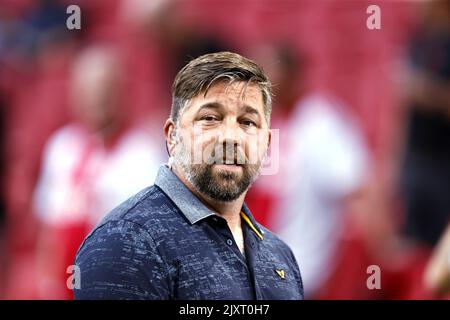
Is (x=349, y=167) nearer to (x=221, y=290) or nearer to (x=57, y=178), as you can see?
(x=57, y=178)

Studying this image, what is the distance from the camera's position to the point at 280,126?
4926 millimetres

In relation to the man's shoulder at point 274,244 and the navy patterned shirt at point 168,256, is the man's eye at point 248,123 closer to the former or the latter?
the navy patterned shirt at point 168,256

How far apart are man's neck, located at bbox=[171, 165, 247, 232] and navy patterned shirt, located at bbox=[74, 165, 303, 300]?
0.02 m

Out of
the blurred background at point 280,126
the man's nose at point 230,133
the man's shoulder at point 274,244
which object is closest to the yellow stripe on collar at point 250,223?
the man's shoulder at point 274,244

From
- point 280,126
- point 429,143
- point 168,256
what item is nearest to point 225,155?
point 168,256

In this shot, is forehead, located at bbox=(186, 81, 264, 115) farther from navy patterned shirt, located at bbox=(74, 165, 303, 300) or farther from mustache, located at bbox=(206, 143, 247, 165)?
navy patterned shirt, located at bbox=(74, 165, 303, 300)

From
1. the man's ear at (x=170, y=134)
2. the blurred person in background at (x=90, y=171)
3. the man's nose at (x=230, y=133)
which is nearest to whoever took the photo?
the man's nose at (x=230, y=133)

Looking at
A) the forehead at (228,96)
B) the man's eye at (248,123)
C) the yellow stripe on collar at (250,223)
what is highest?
the forehead at (228,96)

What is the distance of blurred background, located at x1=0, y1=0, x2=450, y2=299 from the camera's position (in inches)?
182

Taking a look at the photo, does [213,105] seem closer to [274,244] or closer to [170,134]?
[170,134]

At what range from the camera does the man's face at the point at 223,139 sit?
83.3 inches

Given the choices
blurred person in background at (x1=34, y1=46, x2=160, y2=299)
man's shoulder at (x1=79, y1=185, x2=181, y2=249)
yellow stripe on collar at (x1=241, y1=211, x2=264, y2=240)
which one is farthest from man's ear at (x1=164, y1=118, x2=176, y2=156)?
blurred person in background at (x1=34, y1=46, x2=160, y2=299)

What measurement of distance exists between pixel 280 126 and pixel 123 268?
9.82 ft

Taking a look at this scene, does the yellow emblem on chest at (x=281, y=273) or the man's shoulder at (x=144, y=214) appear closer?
the man's shoulder at (x=144, y=214)
